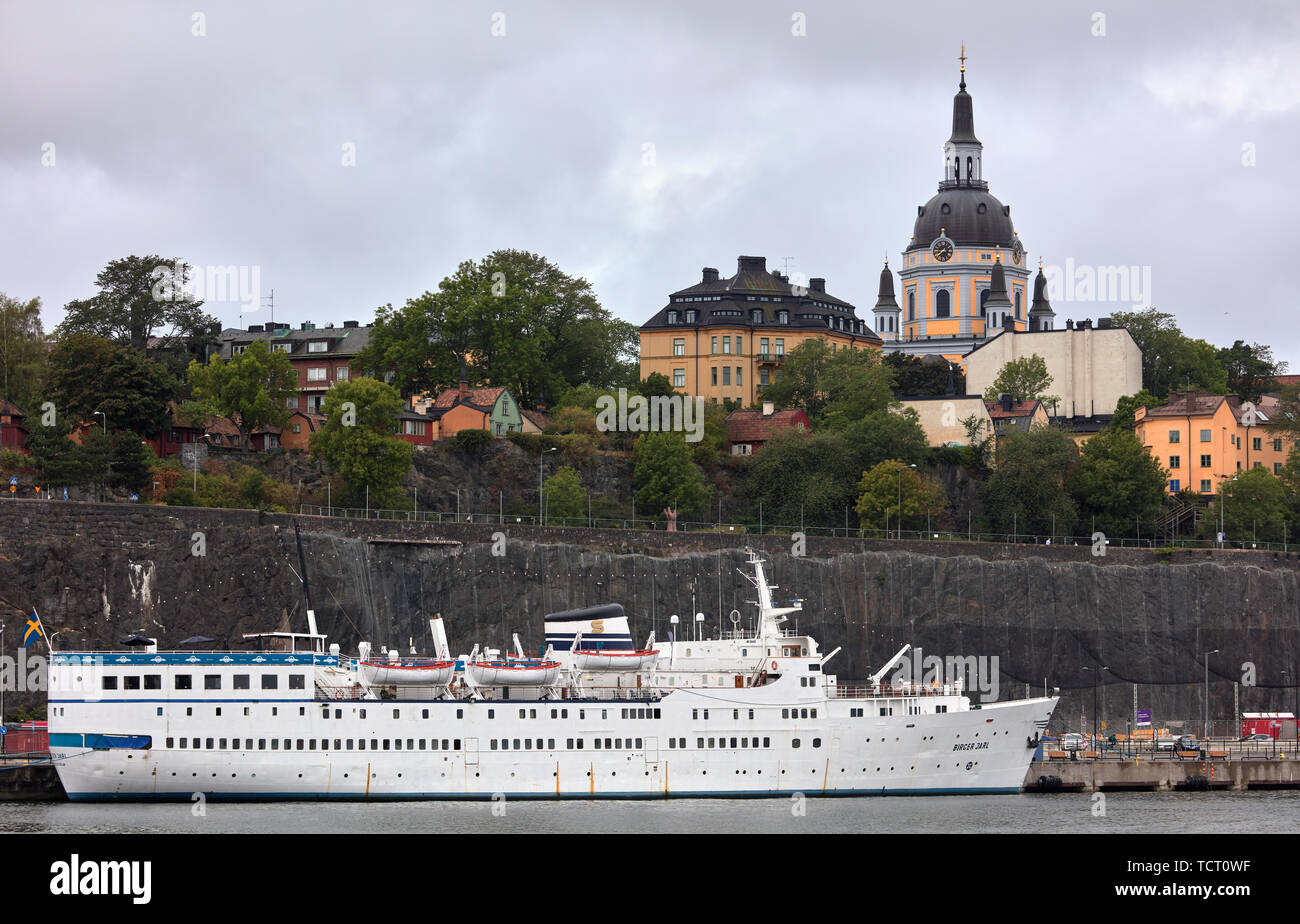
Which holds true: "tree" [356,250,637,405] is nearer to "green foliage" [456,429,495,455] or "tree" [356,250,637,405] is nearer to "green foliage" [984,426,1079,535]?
"green foliage" [456,429,495,455]

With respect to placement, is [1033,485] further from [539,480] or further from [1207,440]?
[539,480]

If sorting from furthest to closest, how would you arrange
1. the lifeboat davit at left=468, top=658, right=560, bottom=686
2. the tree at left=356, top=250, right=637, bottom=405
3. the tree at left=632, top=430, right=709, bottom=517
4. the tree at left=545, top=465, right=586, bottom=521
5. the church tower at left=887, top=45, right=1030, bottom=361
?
the church tower at left=887, top=45, right=1030, bottom=361 → the tree at left=356, top=250, right=637, bottom=405 → the tree at left=632, top=430, right=709, bottom=517 → the tree at left=545, top=465, right=586, bottom=521 → the lifeboat davit at left=468, top=658, right=560, bottom=686

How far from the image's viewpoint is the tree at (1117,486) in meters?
118

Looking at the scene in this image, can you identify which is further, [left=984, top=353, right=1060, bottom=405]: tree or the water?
[left=984, top=353, right=1060, bottom=405]: tree

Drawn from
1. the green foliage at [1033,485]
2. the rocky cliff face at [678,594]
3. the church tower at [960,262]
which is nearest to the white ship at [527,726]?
the rocky cliff face at [678,594]

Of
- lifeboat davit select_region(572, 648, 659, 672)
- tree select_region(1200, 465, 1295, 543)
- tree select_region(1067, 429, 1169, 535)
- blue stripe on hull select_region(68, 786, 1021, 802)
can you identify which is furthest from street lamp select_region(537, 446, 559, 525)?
tree select_region(1200, 465, 1295, 543)

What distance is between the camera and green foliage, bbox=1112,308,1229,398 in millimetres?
151875

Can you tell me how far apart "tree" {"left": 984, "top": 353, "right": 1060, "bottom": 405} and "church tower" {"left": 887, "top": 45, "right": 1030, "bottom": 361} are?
35475 millimetres

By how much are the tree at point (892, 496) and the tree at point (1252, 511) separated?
60.8 ft

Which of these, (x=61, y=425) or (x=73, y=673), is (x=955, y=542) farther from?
(x=73, y=673)

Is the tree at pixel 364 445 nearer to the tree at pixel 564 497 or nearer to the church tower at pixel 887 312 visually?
the tree at pixel 564 497

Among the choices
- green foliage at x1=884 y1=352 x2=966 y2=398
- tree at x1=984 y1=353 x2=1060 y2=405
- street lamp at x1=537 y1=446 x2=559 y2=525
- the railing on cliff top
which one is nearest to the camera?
the railing on cliff top

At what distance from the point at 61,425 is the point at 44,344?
27213mm
